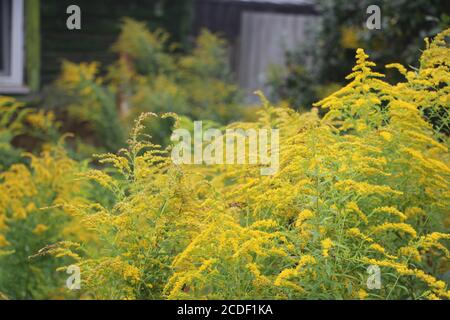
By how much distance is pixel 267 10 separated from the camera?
13.4 meters

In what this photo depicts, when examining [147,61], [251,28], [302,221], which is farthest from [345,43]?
[302,221]

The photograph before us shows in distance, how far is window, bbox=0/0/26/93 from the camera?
30.7ft

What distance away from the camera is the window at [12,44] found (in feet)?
30.7

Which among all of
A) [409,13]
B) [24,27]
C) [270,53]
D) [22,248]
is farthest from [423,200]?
[270,53]

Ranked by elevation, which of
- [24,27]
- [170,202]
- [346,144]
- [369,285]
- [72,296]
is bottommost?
[72,296]

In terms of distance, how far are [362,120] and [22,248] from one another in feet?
7.76

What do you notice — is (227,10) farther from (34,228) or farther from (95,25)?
(34,228)

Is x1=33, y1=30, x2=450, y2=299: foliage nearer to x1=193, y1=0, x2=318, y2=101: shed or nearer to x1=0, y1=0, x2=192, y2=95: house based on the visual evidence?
x1=0, y1=0, x2=192, y2=95: house

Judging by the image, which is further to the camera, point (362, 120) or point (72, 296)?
point (72, 296)

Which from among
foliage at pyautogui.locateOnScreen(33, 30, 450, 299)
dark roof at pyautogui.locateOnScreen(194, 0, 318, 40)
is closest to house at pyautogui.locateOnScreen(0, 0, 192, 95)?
dark roof at pyautogui.locateOnScreen(194, 0, 318, 40)

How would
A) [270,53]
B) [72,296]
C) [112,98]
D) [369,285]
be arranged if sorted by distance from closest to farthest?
[369,285], [72,296], [112,98], [270,53]

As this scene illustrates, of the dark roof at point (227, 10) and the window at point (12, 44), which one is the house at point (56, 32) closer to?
the window at point (12, 44)

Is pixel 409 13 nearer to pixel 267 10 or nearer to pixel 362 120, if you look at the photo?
pixel 362 120

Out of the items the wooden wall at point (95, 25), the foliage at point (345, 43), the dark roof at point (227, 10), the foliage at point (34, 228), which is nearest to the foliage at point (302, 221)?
the foliage at point (34, 228)
